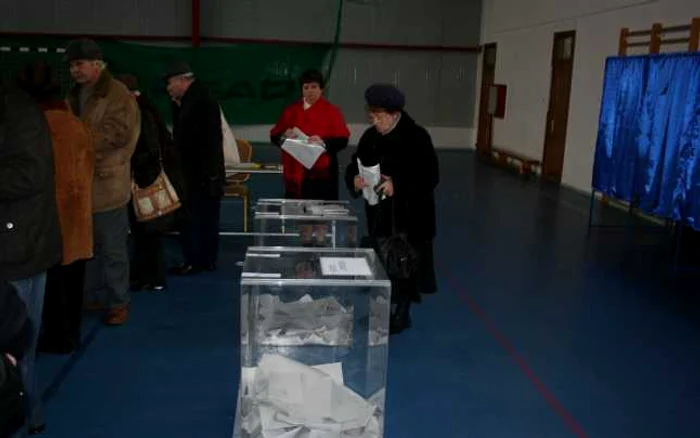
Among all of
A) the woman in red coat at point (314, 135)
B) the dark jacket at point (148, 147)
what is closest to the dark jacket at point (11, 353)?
the dark jacket at point (148, 147)

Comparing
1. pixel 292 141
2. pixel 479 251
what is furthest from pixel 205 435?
pixel 479 251

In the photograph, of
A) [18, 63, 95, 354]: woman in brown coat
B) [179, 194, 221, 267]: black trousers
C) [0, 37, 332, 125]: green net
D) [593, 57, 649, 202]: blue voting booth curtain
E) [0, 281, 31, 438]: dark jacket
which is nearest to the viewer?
[0, 281, 31, 438]: dark jacket

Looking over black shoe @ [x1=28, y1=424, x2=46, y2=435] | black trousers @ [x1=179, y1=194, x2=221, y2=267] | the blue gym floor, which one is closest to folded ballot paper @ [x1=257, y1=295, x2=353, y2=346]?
the blue gym floor

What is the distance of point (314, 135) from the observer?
412cm

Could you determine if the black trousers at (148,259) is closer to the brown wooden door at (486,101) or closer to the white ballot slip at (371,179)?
the white ballot slip at (371,179)

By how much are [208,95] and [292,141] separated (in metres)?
0.61

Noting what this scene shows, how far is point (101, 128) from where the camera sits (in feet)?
10.2

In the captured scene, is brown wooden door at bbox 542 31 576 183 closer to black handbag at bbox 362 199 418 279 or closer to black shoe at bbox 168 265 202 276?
black shoe at bbox 168 265 202 276

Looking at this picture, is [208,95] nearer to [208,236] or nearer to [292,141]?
[292,141]

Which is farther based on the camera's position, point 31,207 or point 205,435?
point 205,435

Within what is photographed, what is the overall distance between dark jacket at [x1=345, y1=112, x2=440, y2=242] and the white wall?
162 inches

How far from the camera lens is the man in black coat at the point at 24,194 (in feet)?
6.20

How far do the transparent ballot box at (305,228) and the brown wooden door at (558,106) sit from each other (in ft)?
20.6

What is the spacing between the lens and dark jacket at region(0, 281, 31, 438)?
1.31 meters
